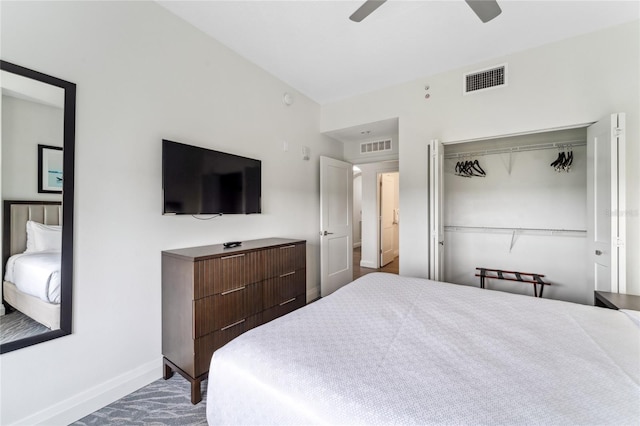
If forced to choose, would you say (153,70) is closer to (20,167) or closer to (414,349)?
(20,167)

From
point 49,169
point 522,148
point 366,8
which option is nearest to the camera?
point 49,169

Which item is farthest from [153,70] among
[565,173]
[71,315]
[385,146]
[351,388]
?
[565,173]

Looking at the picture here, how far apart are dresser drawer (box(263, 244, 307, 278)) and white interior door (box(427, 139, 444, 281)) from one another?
1.43 metres

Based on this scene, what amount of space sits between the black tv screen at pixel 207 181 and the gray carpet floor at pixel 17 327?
3.10 feet

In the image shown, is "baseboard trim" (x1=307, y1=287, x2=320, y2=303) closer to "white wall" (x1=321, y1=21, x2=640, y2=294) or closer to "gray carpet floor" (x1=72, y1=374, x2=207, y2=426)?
"white wall" (x1=321, y1=21, x2=640, y2=294)

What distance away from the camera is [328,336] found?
4.14ft

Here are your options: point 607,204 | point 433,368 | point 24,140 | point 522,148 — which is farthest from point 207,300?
point 522,148

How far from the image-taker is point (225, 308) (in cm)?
202

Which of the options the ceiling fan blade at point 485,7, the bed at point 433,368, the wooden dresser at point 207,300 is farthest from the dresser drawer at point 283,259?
the ceiling fan blade at point 485,7

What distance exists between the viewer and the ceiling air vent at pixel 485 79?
2.75 m

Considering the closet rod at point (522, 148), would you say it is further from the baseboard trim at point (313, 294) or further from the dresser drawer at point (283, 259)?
the baseboard trim at point (313, 294)

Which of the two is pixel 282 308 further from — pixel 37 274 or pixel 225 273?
pixel 37 274

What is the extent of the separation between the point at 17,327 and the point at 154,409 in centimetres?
93

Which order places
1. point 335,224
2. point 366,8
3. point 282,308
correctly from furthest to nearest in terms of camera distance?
point 335,224 < point 282,308 < point 366,8
